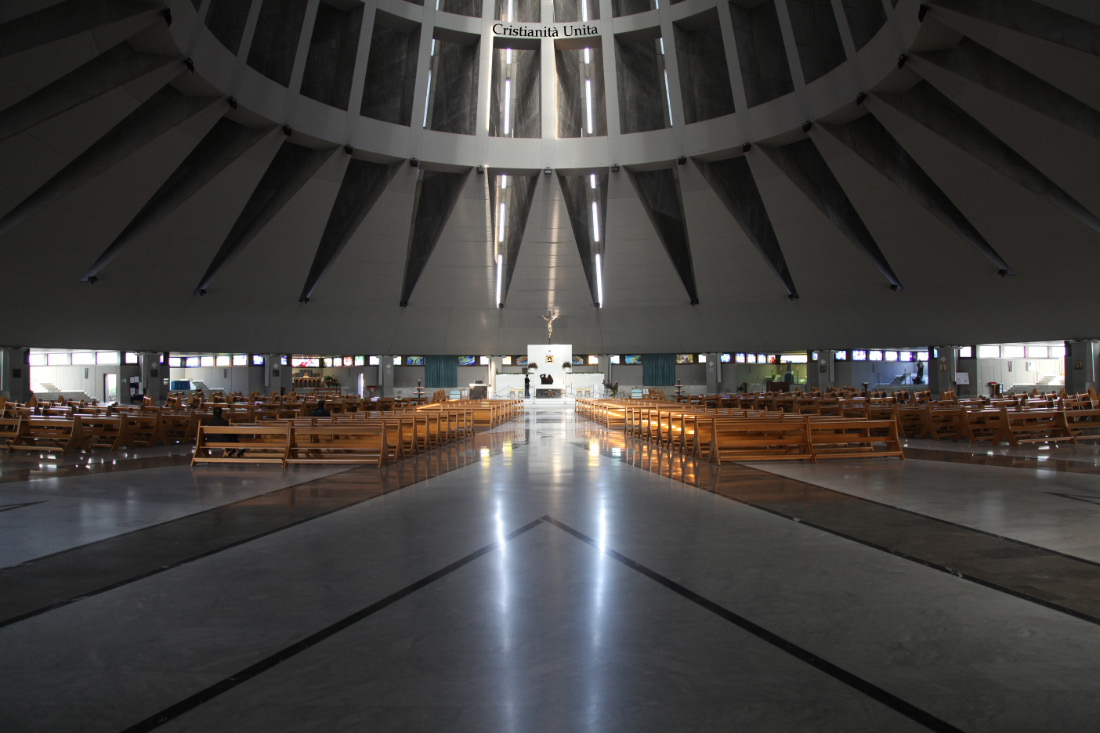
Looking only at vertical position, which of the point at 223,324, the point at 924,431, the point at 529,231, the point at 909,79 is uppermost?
the point at 909,79

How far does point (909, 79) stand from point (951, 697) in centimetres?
2240

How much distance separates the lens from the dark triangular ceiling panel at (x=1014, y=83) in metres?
16.0

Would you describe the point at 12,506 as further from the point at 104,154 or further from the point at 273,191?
the point at 273,191

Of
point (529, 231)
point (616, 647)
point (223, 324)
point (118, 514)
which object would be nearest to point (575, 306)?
point (529, 231)

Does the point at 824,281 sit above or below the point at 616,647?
above

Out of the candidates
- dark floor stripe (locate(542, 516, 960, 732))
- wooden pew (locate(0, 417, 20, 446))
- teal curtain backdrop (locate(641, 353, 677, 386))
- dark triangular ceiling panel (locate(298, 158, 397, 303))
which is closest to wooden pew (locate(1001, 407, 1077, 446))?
dark floor stripe (locate(542, 516, 960, 732))

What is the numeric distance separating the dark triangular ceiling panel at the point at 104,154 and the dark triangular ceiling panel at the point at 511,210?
1390 centimetres

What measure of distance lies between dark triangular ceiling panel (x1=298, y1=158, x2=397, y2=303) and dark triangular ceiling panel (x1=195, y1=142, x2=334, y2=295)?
2.53 meters

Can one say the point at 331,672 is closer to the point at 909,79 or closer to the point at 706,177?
the point at 909,79

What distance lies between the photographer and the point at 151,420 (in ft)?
45.5

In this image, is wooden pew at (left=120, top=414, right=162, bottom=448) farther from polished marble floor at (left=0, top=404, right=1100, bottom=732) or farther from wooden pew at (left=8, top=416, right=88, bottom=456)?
polished marble floor at (left=0, top=404, right=1100, bottom=732)

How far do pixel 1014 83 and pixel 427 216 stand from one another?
24.7 metres

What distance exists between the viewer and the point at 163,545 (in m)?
5.16

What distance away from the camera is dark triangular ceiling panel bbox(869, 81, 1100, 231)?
65.5 ft
